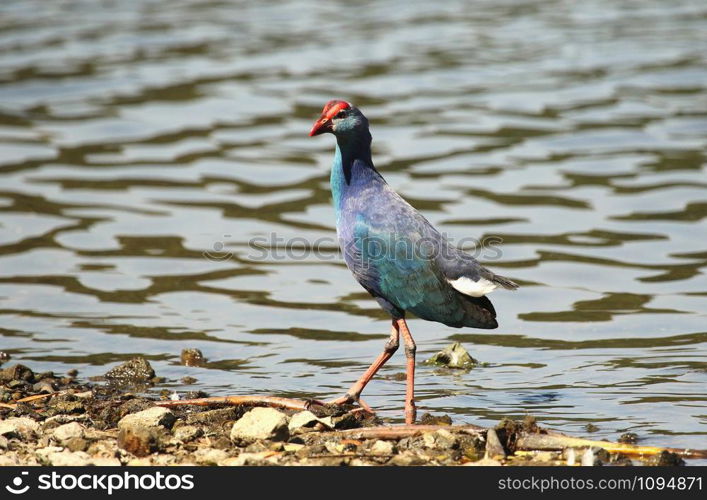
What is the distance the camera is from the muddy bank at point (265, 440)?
20.7 ft

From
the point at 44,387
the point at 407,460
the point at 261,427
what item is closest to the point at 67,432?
the point at 261,427

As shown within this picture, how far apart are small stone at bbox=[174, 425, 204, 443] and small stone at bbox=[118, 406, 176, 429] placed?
0.11 meters

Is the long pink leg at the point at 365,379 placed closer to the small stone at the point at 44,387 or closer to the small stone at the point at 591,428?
the small stone at the point at 591,428

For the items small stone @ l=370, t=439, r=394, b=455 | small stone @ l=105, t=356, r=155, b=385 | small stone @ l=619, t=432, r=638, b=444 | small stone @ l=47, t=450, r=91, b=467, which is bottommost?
small stone @ l=105, t=356, r=155, b=385

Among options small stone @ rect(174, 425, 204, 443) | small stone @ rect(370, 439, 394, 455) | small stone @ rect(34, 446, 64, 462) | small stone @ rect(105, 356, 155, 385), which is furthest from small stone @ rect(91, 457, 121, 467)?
small stone @ rect(105, 356, 155, 385)

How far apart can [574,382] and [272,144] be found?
739 centimetres

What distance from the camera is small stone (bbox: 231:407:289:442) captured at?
6.60 meters

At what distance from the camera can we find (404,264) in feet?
24.4

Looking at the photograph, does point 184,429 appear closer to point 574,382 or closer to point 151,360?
point 151,360

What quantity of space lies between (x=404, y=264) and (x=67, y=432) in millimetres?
2332

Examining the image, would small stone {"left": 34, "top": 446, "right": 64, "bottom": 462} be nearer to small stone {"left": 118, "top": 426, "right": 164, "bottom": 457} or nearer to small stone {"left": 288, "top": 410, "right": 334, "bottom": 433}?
small stone {"left": 118, "top": 426, "right": 164, "bottom": 457}

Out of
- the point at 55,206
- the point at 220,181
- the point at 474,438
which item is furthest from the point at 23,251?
the point at 474,438

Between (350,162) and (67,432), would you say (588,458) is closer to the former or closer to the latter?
(350,162)
